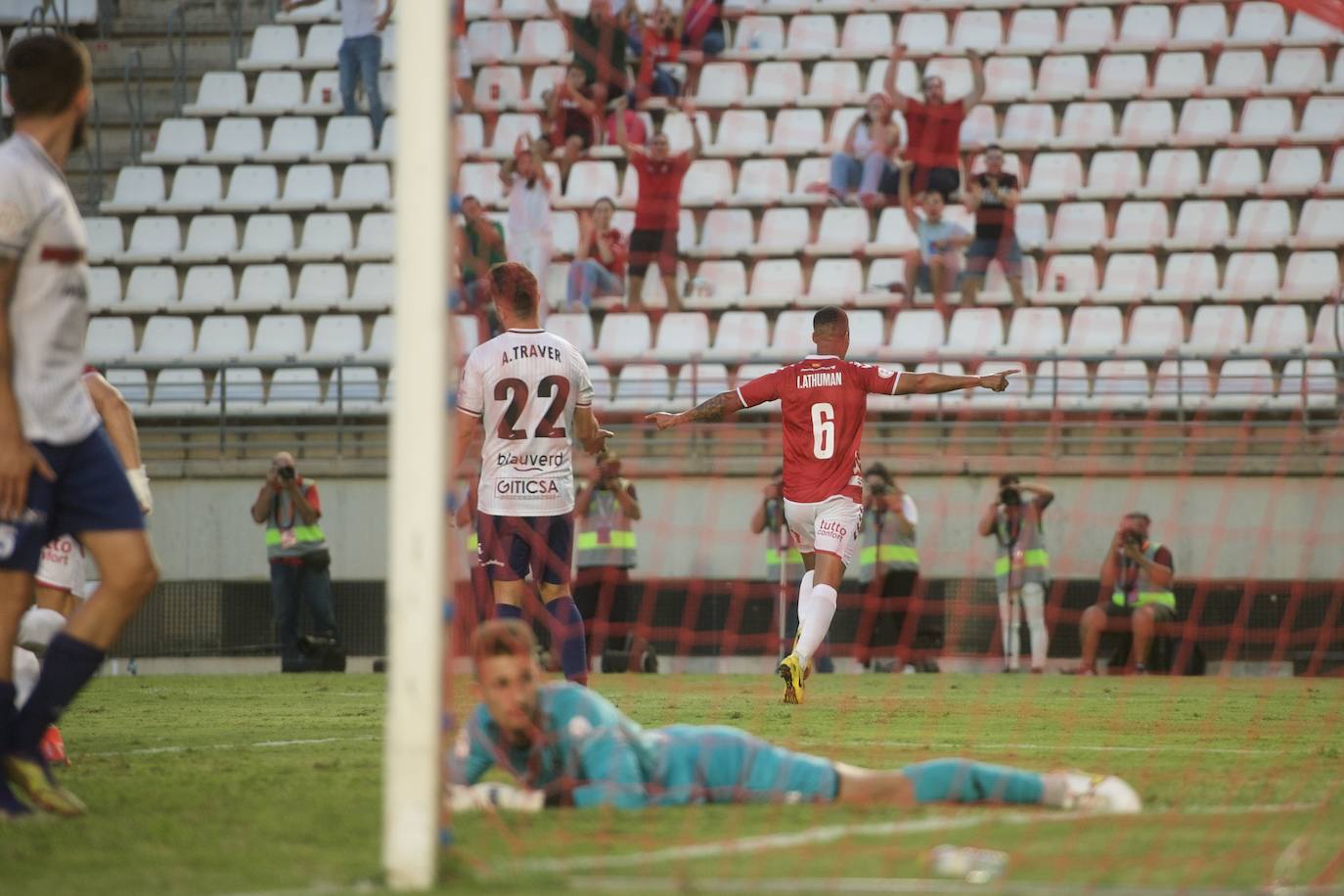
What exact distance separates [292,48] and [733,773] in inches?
735

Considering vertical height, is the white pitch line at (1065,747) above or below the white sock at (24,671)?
below

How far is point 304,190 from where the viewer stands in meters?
20.8

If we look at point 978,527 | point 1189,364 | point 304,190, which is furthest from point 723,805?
point 304,190

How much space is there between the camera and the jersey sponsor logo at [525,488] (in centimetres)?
863

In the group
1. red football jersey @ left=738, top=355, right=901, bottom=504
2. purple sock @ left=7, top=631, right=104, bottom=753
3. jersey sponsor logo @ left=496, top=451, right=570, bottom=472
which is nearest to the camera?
purple sock @ left=7, top=631, right=104, bottom=753

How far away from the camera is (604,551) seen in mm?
16234

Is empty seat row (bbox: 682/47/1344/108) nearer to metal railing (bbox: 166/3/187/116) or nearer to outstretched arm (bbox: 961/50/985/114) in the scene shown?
outstretched arm (bbox: 961/50/985/114)

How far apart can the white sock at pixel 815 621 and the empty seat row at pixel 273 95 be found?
12843 mm

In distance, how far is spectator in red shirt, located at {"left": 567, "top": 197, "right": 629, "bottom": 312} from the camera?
18656mm

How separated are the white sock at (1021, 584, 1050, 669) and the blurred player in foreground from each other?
9983mm

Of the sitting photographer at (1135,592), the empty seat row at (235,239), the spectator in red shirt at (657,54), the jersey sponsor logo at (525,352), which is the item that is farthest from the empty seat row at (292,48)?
the jersey sponsor logo at (525,352)

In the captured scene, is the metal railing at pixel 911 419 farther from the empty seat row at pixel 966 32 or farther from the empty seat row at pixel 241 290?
the empty seat row at pixel 966 32

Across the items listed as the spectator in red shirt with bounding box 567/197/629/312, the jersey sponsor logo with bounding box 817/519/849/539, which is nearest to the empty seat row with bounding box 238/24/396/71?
the spectator in red shirt with bounding box 567/197/629/312

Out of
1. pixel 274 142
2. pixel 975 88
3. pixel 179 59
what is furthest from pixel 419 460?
pixel 179 59
